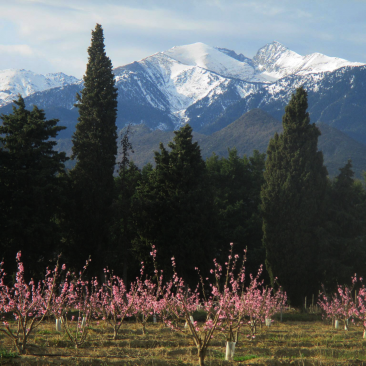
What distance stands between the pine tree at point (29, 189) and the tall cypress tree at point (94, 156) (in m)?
1.26

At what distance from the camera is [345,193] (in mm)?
30672

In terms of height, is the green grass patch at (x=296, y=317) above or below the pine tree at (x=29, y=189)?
below

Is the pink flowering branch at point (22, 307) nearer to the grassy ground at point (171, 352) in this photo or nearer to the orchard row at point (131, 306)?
the orchard row at point (131, 306)

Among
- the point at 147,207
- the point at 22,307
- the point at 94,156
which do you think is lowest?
the point at 22,307

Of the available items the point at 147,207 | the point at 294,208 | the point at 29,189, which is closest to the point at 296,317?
the point at 294,208

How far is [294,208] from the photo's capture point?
25.9 m

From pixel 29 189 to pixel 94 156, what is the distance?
4.35 meters

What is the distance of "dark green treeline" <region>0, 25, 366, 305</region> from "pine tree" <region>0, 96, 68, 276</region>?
53 mm

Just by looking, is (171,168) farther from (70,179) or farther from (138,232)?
(70,179)

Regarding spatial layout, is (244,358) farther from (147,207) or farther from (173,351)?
(147,207)

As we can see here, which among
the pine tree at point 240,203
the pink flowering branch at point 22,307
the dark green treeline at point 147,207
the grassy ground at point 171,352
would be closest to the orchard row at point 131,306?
the pink flowering branch at point 22,307

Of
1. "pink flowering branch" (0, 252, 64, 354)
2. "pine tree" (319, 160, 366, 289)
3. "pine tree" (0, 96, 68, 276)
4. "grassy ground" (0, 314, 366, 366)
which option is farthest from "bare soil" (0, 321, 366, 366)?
"pine tree" (319, 160, 366, 289)

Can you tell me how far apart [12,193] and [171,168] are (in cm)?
942

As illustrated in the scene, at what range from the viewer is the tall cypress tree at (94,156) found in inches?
910
